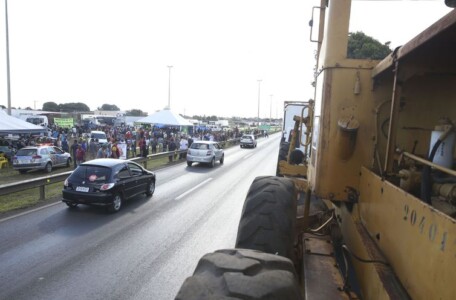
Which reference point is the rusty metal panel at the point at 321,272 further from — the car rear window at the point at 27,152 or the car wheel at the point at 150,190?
the car rear window at the point at 27,152

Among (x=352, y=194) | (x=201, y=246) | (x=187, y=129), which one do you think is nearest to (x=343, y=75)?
(x=352, y=194)

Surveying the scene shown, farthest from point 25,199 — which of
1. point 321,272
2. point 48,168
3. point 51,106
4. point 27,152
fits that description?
point 51,106

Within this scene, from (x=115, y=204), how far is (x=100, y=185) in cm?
71

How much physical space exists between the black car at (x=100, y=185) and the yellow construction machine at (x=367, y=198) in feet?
26.8

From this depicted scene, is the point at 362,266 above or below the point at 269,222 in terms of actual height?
below

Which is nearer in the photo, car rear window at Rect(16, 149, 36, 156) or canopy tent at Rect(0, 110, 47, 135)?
car rear window at Rect(16, 149, 36, 156)

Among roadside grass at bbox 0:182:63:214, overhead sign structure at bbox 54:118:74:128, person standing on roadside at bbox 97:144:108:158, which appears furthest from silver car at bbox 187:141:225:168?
overhead sign structure at bbox 54:118:74:128

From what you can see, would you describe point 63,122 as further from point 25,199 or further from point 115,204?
point 115,204

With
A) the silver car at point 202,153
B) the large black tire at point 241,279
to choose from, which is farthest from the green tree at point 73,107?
the large black tire at point 241,279

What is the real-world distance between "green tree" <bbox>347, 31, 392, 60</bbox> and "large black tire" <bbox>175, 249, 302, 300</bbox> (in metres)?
2.21

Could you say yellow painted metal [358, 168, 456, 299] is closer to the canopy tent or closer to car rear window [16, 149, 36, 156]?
car rear window [16, 149, 36, 156]

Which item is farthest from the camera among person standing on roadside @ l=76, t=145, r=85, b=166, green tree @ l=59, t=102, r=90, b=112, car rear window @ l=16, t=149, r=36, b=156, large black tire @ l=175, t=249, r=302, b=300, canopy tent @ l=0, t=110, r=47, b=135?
green tree @ l=59, t=102, r=90, b=112

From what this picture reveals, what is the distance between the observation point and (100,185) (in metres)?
11.3

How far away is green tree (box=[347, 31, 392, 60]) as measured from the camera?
3.55 metres
